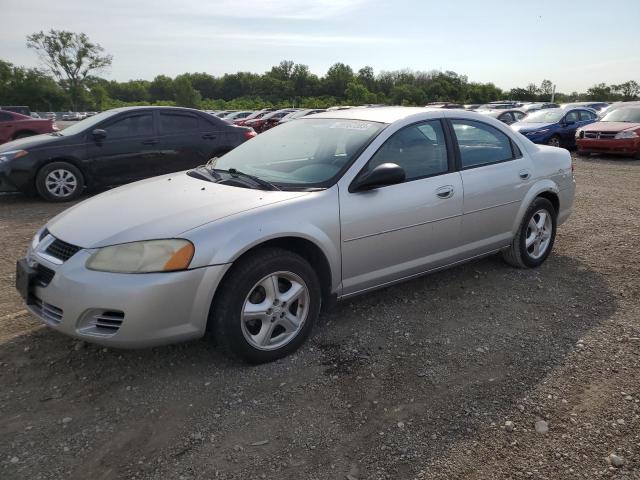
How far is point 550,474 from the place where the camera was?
88.5 inches

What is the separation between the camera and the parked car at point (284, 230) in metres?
2.74

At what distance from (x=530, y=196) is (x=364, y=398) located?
105 inches

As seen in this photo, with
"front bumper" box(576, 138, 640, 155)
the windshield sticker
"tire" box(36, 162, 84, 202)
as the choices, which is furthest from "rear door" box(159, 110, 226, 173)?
"front bumper" box(576, 138, 640, 155)

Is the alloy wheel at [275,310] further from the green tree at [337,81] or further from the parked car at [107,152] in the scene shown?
the green tree at [337,81]

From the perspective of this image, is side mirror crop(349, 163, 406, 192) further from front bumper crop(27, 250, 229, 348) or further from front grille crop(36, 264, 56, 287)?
front grille crop(36, 264, 56, 287)

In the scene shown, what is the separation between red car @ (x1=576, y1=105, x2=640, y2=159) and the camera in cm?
1320

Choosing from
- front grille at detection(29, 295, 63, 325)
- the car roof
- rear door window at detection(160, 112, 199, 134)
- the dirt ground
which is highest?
the car roof

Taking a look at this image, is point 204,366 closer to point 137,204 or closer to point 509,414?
point 137,204

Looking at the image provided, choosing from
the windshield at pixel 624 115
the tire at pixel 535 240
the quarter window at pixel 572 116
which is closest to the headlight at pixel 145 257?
the tire at pixel 535 240

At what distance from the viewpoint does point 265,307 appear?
9.89 feet

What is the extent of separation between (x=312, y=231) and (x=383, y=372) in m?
0.96

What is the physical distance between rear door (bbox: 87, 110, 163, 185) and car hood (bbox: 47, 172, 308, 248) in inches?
181

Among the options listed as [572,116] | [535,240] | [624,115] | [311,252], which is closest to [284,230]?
[311,252]

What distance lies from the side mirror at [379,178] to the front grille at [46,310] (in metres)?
1.90
